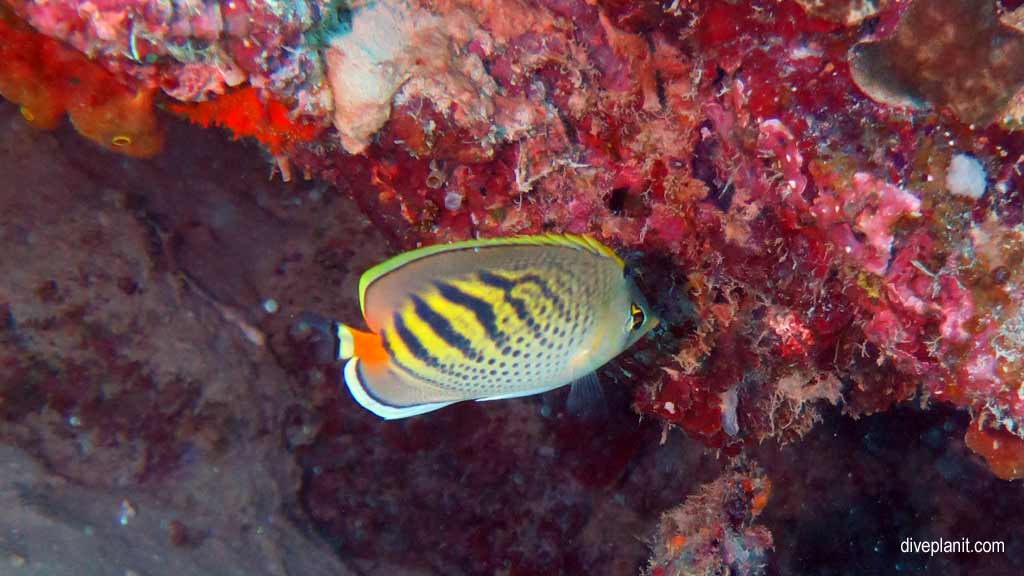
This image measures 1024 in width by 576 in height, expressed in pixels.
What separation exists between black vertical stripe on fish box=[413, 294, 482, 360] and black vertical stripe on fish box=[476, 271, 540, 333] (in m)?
0.23

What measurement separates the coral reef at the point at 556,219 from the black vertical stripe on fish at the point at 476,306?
1.12 m

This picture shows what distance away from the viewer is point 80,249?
3967 millimetres

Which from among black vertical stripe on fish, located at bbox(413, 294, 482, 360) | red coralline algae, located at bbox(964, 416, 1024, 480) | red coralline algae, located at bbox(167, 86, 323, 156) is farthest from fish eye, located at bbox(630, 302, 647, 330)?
red coralline algae, located at bbox(167, 86, 323, 156)

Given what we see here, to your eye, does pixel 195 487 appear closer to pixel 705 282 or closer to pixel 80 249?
pixel 80 249

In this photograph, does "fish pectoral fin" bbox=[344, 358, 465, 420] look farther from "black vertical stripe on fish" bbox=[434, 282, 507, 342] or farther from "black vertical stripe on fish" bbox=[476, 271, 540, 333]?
"black vertical stripe on fish" bbox=[476, 271, 540, 333]

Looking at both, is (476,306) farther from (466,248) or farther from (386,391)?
(386,391)

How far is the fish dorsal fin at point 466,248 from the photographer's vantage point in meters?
2.31

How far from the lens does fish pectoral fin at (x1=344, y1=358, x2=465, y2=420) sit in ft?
7.92

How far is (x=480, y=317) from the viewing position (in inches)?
91.8

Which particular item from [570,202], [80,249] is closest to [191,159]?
[80,249]

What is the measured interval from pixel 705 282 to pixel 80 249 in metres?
4.07

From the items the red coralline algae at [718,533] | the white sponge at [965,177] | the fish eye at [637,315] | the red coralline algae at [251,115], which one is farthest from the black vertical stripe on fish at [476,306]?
the red coralline algae at [718,533]

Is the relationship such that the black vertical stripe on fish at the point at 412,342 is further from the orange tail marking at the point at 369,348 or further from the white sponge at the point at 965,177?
the white sponge at the point at 965,177

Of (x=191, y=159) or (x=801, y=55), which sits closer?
(x=801, y=55)
